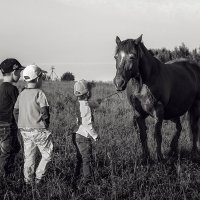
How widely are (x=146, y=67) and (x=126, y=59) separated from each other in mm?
669

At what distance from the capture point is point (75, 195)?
4.94 m

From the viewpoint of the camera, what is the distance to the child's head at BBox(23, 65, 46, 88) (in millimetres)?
5250

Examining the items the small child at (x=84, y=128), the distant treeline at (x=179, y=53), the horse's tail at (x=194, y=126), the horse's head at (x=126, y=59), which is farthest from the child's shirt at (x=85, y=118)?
the distant treeline at (x=179, y=53)

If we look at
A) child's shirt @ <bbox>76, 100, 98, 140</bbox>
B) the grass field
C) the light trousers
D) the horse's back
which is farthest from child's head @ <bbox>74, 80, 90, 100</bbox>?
the horse's back

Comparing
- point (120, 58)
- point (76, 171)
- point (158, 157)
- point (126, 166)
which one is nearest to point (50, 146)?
→ point (76, 171)

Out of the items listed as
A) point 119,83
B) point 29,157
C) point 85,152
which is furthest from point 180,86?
point 29,157

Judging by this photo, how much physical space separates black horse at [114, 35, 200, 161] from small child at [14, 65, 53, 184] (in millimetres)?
1237

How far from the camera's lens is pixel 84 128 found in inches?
210

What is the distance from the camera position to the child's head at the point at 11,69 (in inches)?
222

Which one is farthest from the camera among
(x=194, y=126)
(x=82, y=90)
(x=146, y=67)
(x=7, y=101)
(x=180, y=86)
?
(x=194, y=126)

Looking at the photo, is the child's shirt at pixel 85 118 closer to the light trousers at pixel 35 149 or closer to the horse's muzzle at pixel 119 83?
the light trousers at pixel 35 149

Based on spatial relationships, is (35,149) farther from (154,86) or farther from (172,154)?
(172,154)

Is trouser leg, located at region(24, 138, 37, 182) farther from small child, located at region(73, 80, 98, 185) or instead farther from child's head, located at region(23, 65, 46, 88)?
child's head, located at region(23, 65, 46, 88)

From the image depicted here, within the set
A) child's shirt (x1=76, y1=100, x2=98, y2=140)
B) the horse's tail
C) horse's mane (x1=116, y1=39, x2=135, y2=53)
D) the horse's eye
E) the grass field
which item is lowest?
the grass field
